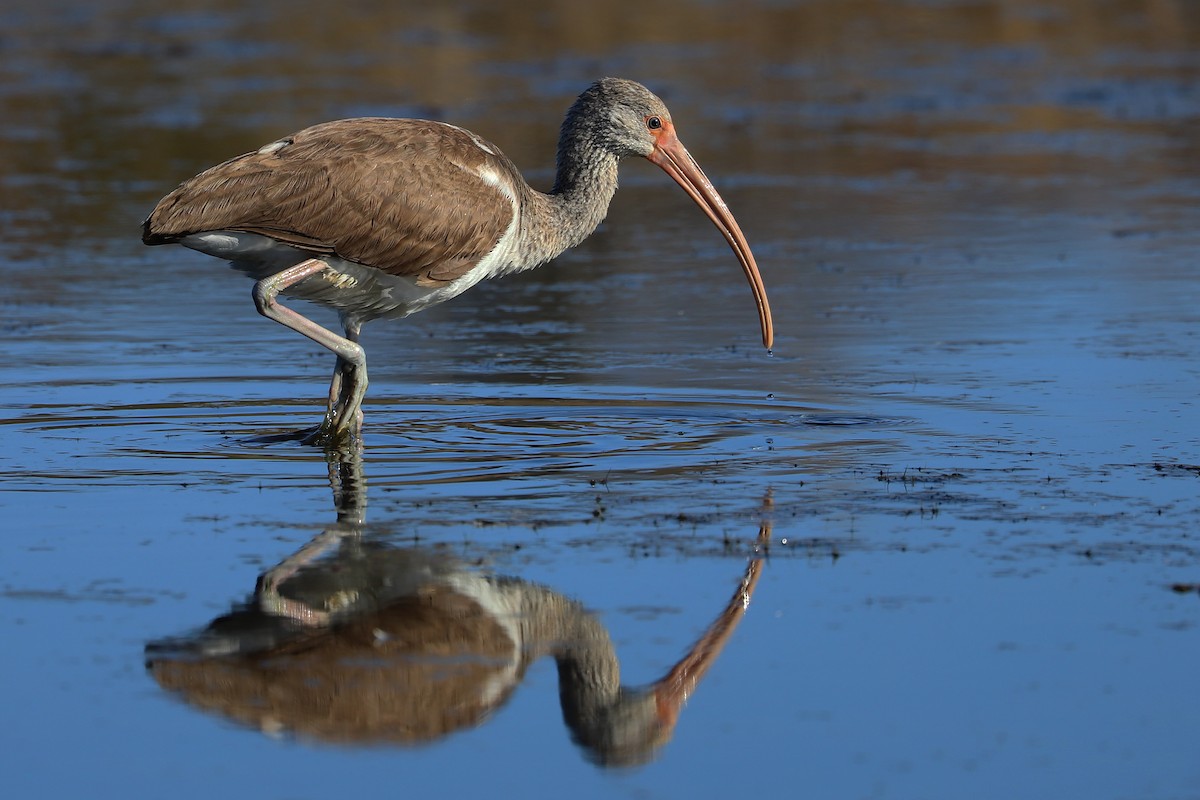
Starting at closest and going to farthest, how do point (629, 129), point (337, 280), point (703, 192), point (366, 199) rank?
point (366, 199) → point (337, 280) → point (629, 129) → point (703, 192)

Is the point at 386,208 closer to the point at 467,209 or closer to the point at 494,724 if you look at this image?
the point at 467,209

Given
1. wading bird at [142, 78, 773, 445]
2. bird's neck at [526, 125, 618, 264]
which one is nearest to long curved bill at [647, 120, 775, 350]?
bird's neck at [526, 125, 618, 264]

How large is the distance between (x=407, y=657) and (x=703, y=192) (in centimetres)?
497

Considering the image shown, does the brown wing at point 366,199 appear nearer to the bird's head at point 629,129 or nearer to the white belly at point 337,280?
the white belly at point 337,280

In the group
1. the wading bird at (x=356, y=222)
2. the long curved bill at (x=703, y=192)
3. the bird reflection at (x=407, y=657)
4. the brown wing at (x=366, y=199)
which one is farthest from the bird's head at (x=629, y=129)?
the bird reflection at (x=407, y=657)

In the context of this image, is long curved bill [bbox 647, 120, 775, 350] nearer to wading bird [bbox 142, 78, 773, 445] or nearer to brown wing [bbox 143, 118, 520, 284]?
wading bird [bbox 142, 78, 773, 445]

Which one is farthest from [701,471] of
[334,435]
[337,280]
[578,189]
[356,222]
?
[578,189]

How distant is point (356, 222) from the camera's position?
28.6 feet

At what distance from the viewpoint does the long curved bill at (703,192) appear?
32.8 ft

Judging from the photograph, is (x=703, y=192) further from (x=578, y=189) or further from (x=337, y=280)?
(x=337, y=280)

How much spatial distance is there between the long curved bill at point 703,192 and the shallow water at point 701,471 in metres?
0.41

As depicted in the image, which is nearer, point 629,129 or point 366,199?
point 366,199

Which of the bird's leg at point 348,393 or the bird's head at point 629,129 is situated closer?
the bird's leg at point 348,393

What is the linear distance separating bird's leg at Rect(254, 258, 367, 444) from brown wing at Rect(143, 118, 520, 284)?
0.16 meters
